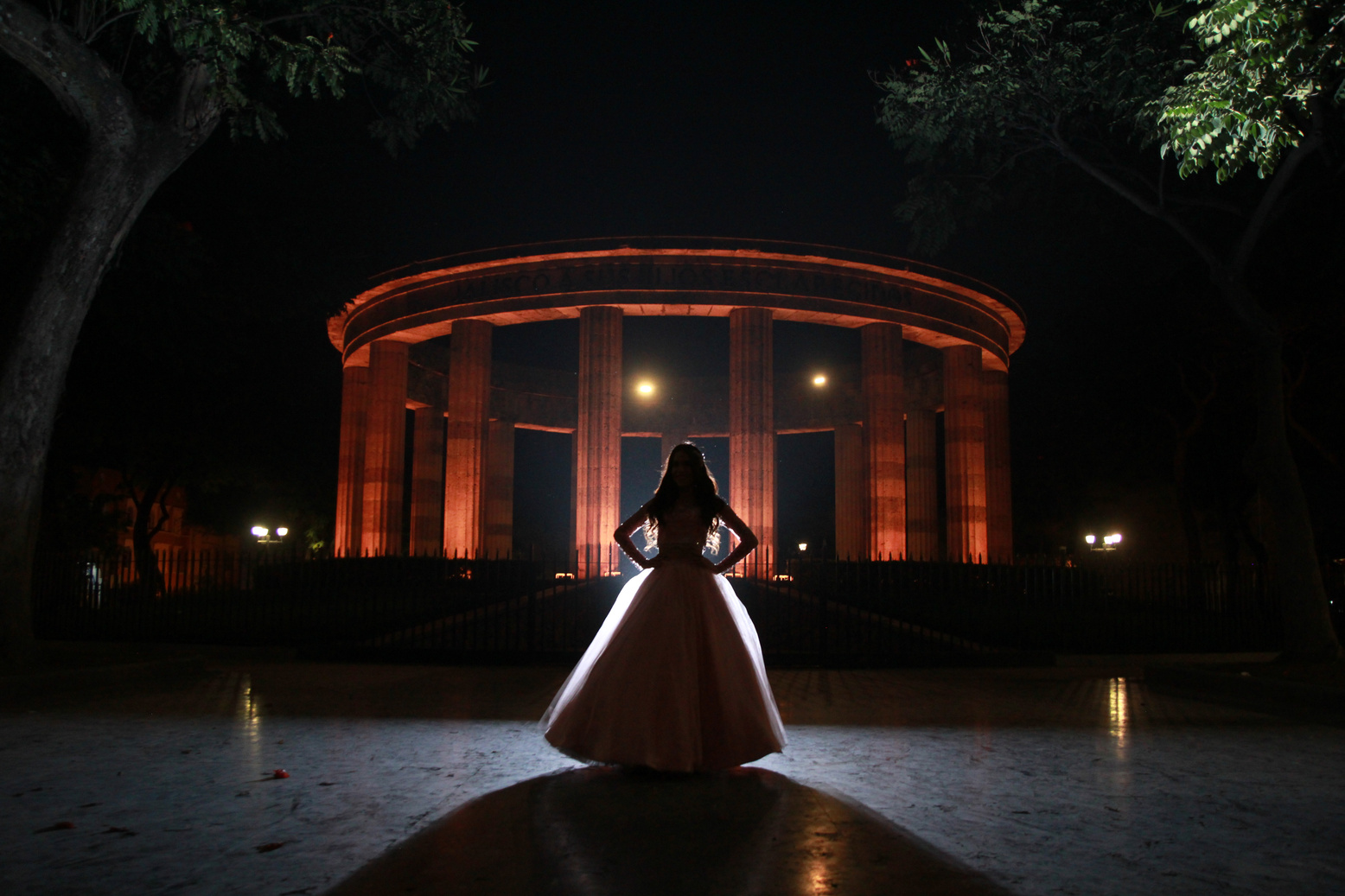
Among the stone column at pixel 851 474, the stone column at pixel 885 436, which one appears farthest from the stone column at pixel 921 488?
the stone column at pixel 851 474

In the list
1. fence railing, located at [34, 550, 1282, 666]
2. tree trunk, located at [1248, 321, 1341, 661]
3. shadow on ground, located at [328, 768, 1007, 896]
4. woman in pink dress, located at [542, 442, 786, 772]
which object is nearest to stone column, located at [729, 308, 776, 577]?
fence railing, located at [34, 550, 1282, 666]

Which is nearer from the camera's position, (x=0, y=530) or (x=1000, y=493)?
(x=0, y=530)

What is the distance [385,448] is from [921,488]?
58.0ft

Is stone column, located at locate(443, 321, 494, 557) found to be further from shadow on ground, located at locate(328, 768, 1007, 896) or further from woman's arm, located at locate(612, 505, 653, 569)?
shadow on ground, located at locate(328, 768, 1007, 896)

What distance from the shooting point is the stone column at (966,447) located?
31.0 metres

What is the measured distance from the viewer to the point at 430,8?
12750 millimetres

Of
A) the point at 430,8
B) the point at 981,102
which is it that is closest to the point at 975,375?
the point at 981,102

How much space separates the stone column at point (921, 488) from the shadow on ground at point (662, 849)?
25.9 meters

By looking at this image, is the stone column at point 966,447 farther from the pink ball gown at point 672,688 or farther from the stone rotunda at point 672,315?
the pink ball gown at point 672,688

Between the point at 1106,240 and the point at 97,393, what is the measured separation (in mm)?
21190

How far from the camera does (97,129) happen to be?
11.5 meters

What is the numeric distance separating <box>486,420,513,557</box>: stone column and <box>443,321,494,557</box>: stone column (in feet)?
24.1

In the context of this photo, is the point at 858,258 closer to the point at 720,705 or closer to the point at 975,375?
the point at 975,375

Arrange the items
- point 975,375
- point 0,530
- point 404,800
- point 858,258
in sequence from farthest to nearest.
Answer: point 975,375
point 858,258
point 0,530
point 404,800
